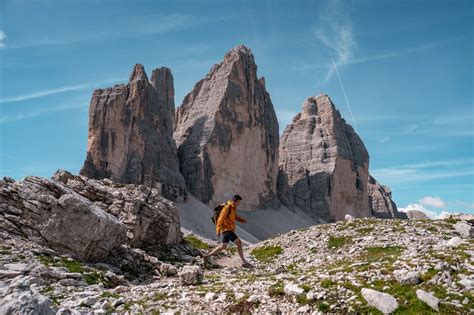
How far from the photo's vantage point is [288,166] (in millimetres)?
169500

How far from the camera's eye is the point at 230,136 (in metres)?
129

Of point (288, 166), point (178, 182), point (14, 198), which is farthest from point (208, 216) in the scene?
point (14, 198)

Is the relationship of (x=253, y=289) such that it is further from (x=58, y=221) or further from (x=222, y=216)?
(x=58, y=221)

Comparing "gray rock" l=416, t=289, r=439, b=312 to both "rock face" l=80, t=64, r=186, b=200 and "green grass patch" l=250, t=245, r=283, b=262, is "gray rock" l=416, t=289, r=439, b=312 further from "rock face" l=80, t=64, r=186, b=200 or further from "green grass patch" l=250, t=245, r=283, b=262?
"rock face" l=80, t=64, r=186, b=200

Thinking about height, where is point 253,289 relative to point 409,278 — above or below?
below

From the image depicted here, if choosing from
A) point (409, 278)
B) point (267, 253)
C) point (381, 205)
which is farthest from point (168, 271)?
point (381, 205)

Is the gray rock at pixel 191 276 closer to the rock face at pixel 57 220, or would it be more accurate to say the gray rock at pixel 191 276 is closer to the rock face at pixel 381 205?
the rock face at pixel 57 220

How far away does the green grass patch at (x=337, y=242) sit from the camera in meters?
27.2

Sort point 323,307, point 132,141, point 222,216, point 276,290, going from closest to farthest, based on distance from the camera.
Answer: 1. point 323,307
2. point 276,290
3. point 222,216
4. point 132,141

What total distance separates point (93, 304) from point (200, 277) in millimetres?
4317

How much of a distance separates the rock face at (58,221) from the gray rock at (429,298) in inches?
594

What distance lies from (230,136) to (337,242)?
102174 mm

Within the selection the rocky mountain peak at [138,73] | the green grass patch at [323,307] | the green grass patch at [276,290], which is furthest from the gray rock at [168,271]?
the rocky mountain peak at [138,73]

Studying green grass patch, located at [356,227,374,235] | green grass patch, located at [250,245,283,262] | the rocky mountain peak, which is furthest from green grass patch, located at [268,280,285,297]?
the rocky mountain peak
